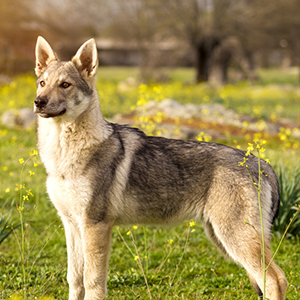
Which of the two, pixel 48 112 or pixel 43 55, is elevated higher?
pixel 43 55

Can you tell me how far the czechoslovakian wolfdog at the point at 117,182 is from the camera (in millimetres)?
3605

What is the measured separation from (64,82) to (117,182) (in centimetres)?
109

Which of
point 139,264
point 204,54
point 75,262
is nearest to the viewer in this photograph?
point 139,264

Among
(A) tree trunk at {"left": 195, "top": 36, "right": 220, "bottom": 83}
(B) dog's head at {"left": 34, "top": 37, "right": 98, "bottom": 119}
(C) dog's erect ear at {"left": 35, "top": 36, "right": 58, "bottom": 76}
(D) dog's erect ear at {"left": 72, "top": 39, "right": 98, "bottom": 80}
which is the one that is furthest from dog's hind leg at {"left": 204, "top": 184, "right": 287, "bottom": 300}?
(A) tree trunk at {"left": 195, "top": 36, "right": 220, "bottom": 83}

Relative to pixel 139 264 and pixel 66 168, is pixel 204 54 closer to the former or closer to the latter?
pixel 66 168

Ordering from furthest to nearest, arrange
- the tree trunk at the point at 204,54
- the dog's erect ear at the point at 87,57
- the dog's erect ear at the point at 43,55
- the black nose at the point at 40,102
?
the tree trunk at the point at 204,54 < the dog's erect ear at the point at 43,55 < the dog's erect ear at the point at 87,57 < the black nose at the point at 40,102

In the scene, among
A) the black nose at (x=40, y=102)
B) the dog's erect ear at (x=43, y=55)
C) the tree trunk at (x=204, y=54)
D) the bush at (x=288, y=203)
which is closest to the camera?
the black nose at (x=40, y=102)

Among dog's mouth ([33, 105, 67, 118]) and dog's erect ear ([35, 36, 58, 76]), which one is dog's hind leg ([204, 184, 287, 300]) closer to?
dog's mouth ([33, 105, 67, 118])

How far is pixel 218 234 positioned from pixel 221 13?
22.9 meters

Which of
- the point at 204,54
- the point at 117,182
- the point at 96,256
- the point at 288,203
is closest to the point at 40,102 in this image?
the point at 117,182

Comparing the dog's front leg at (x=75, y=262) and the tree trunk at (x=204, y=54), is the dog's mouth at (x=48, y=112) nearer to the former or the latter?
the dog's front leg at (x=75, y=262)

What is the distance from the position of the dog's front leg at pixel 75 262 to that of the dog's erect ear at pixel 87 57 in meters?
1.56

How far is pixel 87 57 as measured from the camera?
399cm

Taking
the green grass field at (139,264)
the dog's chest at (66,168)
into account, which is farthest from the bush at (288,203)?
the dog's chest at (66,168)
